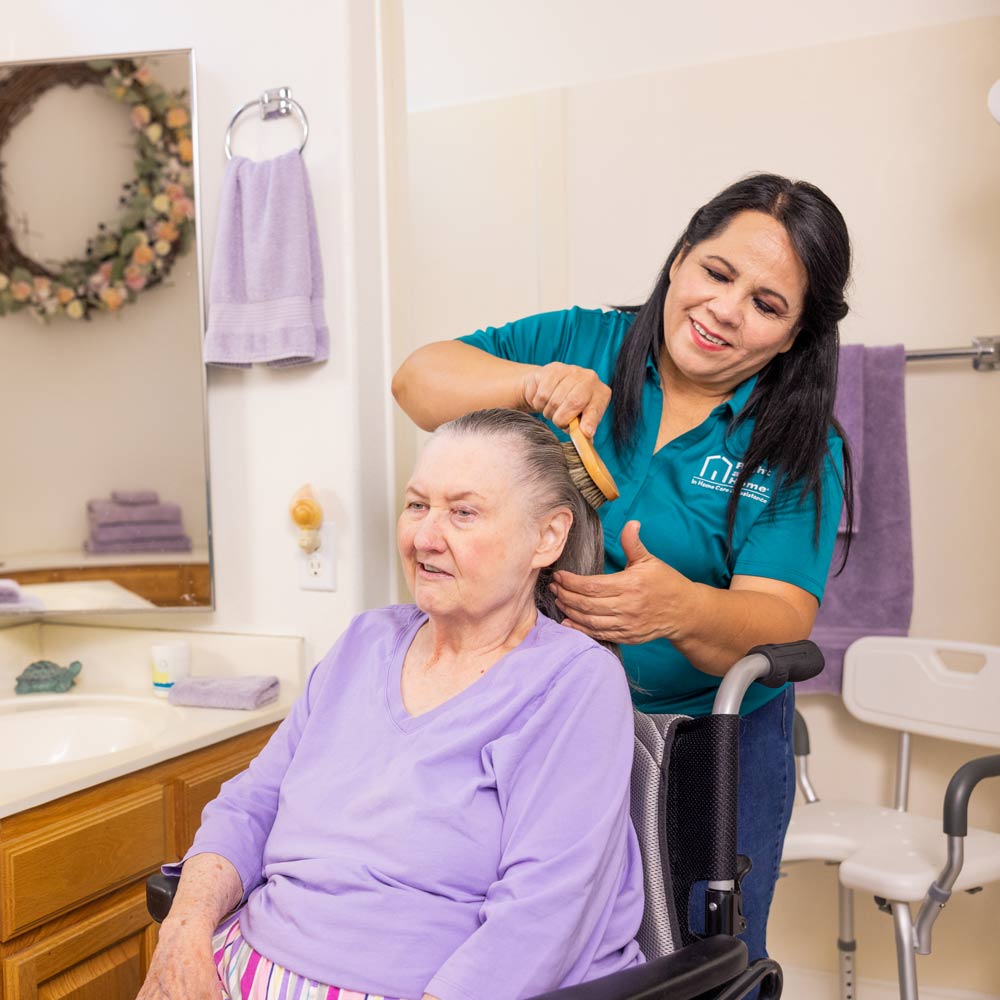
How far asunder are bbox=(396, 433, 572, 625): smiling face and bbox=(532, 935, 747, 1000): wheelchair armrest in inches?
16.2

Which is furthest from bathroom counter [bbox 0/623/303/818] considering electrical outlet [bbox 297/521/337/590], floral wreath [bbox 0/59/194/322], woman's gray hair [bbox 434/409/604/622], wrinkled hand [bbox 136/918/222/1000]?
woman's gray hair [bbox 434/409/604/622]

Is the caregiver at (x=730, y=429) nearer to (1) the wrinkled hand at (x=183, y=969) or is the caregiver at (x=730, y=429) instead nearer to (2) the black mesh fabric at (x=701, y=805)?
(2) the black mesh fabric at (x=701, y=805)

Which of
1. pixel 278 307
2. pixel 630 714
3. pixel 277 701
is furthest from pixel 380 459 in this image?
pixel 630 714

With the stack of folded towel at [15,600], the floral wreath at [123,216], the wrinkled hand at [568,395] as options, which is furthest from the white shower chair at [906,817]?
the floral wreath at [123,216]

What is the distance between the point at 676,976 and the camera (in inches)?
39.1

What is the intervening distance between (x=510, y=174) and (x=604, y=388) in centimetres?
137

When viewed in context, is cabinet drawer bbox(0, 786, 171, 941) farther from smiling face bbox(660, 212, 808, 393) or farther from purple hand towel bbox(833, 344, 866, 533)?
purple hand towel bbox(833, 344, 866, 533)

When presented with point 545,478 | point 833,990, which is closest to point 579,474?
point 545,478

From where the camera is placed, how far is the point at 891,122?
222 cm

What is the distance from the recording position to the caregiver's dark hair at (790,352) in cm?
132

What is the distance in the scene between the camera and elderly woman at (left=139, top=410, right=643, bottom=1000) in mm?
1052

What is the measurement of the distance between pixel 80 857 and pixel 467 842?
71 centimetres

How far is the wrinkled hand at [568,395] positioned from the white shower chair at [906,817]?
100 cm

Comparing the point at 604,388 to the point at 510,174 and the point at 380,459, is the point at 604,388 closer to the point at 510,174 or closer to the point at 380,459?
the point at 380,459
